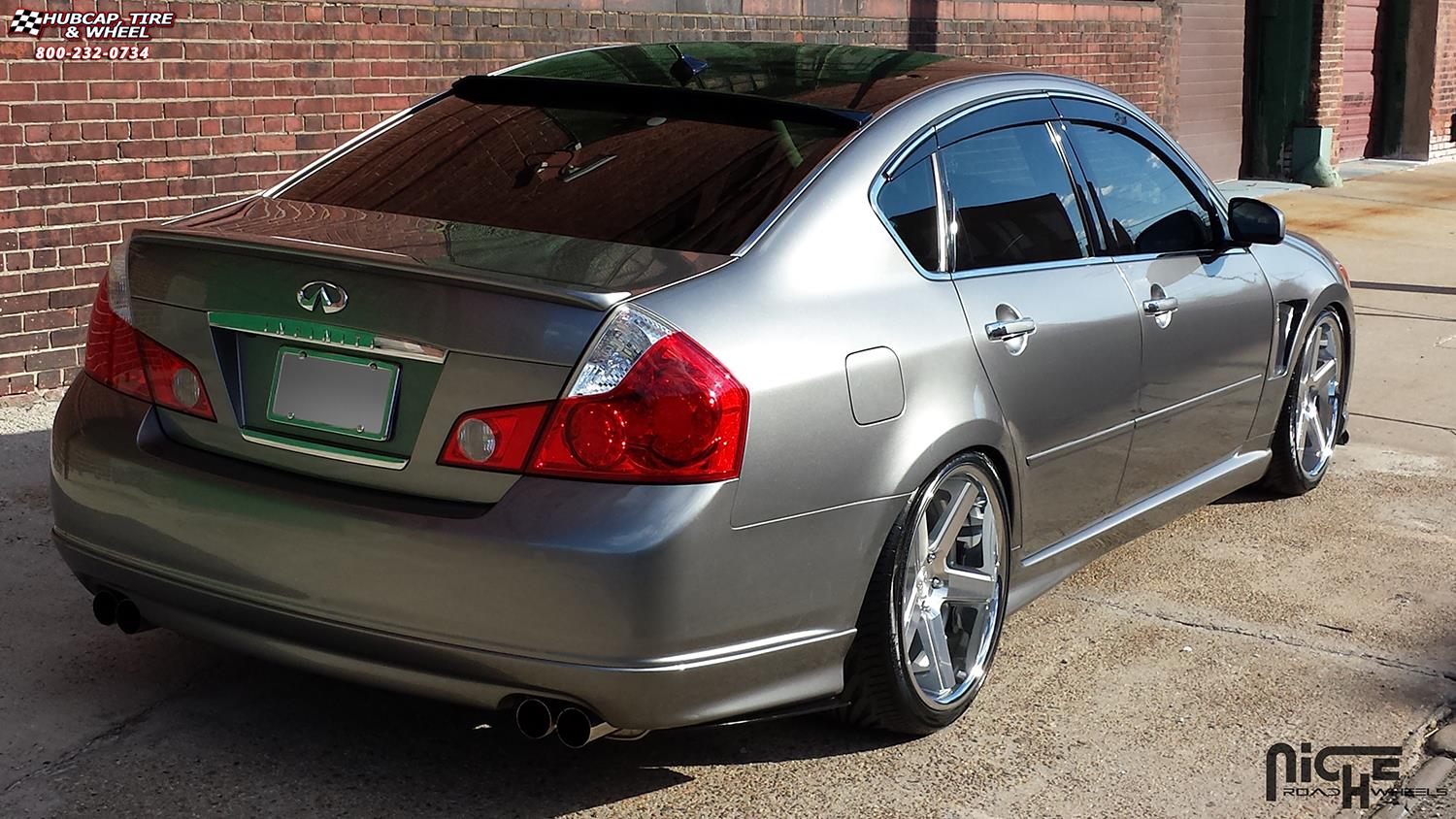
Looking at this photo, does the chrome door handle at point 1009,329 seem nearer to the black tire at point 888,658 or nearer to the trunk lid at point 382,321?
the black tire at point 888,658

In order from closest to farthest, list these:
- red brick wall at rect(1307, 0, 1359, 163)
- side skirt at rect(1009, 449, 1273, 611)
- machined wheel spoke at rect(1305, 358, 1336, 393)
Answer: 1. side skirt at rect(1009, 449, 1273, 611)
2. machined wheel spoke at rect(1305, 358, 1336, 393)
3. red brick wall at rect(1307, 0, 1359, 163)

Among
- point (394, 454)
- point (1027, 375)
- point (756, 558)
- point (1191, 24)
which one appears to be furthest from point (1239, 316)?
point (1191, 24)

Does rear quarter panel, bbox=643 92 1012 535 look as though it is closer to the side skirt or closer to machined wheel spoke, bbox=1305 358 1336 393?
the side skirt

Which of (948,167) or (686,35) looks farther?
(686,35)

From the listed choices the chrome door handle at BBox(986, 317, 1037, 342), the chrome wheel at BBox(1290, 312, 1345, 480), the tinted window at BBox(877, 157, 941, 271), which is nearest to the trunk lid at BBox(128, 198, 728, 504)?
the tinted window at BBox(877, 157, 941, 271)

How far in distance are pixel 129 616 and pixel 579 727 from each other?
109 cm

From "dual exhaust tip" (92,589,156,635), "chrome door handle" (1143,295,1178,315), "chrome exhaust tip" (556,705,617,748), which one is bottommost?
"chrome exhaust tip" (556,705,617,748)

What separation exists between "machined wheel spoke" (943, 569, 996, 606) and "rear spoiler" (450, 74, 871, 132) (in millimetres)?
1071

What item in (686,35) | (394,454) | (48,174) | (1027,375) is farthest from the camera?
(686,35)

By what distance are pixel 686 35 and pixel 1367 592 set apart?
620cm

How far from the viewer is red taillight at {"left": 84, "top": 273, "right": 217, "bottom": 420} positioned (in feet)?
11.7

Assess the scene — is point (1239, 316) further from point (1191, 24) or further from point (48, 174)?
point (1191, 24)

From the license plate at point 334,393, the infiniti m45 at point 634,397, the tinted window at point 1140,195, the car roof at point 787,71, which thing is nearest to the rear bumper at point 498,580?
the infiniti m45 at point 634,397

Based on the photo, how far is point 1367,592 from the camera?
5.24 m
